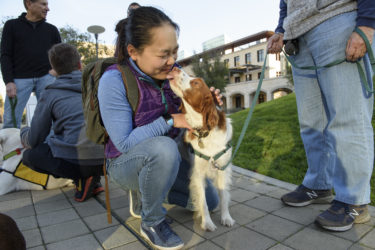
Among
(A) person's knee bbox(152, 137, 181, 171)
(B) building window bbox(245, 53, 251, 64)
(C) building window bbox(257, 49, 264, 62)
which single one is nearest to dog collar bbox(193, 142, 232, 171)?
(A) person's knee bbox(152, 137, 181, 171)

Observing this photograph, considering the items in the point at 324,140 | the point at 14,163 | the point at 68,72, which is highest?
the point at 68,72

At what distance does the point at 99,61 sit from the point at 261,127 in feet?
14.8

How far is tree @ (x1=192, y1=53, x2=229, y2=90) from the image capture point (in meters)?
34.8

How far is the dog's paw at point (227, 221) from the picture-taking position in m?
2.24

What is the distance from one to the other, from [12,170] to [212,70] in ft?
110

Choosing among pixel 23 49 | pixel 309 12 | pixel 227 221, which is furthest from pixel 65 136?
pixel 309 12

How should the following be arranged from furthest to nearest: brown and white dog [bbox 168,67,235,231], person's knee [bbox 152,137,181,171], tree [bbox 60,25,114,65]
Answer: tree [bbox 60,25,114,65] < brown and white dog [bbox 168,67,235,231] < person's knee [bbox 152,137,181,171]

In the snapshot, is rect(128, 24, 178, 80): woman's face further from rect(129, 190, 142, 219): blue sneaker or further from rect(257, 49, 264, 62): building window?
rect(257, 49, 264, 62): building window

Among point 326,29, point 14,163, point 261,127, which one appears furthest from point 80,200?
point 261,127

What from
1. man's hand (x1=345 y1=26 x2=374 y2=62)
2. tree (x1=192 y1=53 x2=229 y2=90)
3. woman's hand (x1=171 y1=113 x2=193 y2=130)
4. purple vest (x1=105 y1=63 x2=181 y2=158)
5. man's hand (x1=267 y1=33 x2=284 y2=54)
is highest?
tree (x1=192 y1=53 x2=229 y2=90)

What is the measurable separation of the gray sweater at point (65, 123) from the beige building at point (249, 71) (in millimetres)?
35397

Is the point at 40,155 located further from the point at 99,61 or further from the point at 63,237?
the point at 99,61

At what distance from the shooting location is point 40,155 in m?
2.87

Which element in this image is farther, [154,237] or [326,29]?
[326,29]
